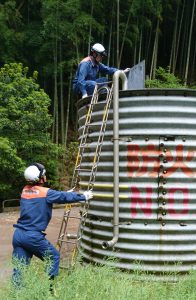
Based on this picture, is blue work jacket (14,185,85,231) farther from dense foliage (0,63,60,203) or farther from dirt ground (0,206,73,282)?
dense foliage (0,63,60,203)

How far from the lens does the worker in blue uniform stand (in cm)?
639

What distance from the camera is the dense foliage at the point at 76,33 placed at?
1578 centimetres

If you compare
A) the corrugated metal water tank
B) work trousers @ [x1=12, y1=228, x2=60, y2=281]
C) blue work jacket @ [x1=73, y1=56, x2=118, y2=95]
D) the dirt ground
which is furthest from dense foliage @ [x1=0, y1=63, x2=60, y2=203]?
work trousers @ [x1=12, y1=228, x2=60, y2=281]

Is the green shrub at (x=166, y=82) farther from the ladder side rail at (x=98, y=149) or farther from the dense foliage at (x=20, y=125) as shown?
the ladder side rail at (x=98, y=149)

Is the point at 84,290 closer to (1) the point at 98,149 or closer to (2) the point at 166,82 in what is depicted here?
(1) the point at 98,149

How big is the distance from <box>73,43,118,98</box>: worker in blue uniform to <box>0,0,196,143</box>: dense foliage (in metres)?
9.20

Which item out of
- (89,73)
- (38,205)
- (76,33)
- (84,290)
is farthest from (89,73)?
(76,33)

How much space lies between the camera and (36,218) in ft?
15.8

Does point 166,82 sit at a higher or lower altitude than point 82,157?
higher

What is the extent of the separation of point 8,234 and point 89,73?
446cm

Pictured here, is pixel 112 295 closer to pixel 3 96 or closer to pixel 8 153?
pixel 8 153

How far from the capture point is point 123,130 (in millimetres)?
5441

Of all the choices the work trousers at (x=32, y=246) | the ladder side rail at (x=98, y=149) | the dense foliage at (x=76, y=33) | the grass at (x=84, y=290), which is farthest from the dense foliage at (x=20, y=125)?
the grass at (x=84, y=290)

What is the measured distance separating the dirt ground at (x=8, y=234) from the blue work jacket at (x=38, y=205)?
465 millimetres
